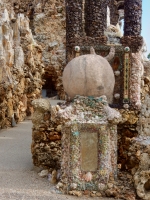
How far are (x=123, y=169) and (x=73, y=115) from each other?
1.69 meters

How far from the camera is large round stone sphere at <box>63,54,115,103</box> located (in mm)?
4207

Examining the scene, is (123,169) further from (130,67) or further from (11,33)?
(11,33)

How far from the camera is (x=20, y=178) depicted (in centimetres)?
473

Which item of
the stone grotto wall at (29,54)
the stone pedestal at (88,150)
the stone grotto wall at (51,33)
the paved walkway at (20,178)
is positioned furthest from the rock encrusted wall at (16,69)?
the stone pedestal at (88,150)

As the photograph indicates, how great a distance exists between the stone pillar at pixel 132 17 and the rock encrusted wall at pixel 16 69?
16.6 feet

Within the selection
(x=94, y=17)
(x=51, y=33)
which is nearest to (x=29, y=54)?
(x=94, y=17)

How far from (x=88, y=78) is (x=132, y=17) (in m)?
3.75

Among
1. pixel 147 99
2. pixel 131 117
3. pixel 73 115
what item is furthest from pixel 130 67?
pixel 73 115

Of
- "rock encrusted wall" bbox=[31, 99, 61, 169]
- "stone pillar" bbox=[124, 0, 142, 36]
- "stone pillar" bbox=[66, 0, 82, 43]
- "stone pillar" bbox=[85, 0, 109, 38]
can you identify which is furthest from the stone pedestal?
"stone pillar" bbox=[85, 0, 109, 38]

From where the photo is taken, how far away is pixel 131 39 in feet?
21.8

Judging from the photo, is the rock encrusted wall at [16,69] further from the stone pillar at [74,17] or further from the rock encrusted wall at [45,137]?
the rock encrusted wall at [45,137]

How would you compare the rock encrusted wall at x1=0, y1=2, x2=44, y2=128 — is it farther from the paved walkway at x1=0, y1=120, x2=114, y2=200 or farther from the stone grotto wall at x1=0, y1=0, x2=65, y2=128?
the paved walkway at x1=0, y1=120, x2=114, y2=200

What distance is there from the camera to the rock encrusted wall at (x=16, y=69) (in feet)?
33.9

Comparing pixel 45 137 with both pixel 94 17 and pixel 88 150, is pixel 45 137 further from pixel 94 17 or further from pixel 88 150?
pixel 94 17
